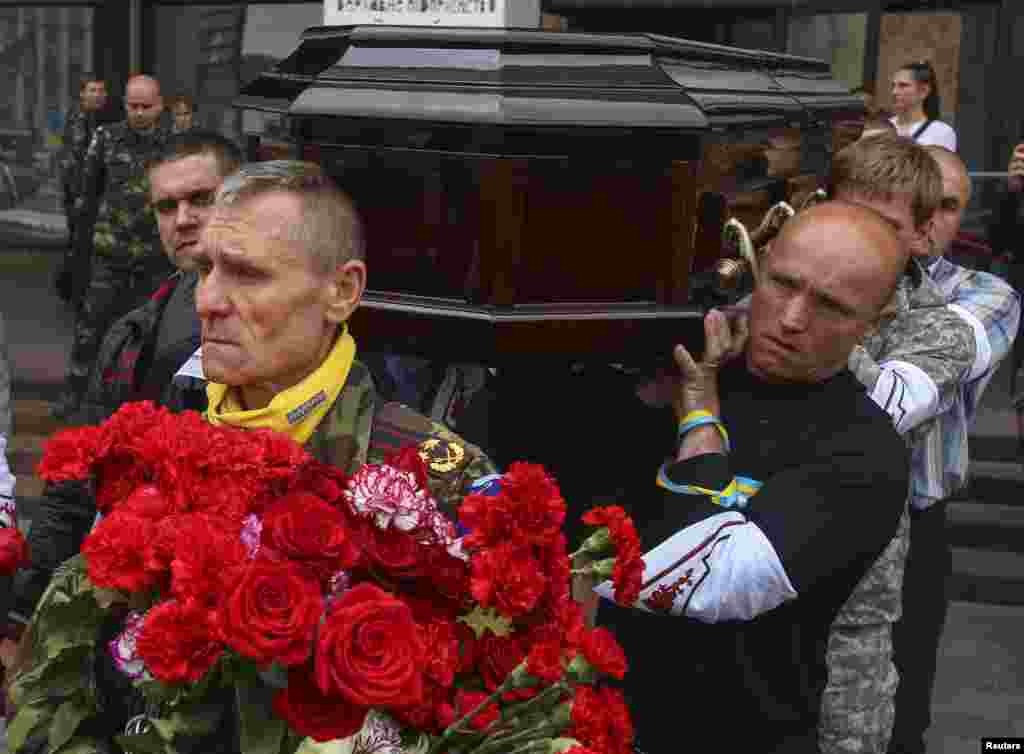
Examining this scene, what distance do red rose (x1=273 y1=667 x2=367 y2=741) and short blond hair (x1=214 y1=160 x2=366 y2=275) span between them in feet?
2.28

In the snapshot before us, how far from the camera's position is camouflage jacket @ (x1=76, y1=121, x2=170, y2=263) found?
790cm

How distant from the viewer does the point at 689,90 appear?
233 cm

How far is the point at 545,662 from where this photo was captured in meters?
1.51

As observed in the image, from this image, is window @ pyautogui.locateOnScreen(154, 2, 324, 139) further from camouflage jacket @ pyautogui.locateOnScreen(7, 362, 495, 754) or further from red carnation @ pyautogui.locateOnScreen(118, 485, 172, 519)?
red carnation @ pyautogui.locateOnScreen(118, 485, 172, 519)

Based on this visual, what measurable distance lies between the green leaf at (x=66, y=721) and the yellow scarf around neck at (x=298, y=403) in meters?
0.43

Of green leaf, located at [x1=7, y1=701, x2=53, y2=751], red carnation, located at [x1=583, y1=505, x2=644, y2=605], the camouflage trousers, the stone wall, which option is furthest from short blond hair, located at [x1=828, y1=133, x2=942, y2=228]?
the stone wall

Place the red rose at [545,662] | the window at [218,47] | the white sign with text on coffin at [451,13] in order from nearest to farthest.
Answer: the red rose at [545,662], the white sign with text on coffin at [451,13], the window at [218,47]

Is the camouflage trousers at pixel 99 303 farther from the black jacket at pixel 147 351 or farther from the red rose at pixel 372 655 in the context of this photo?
the red rose at pixel 372 655

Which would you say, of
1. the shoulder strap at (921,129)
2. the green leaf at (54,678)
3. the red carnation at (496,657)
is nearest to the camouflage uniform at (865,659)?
the red carnation at (496,657)

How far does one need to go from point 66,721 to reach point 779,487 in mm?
1094

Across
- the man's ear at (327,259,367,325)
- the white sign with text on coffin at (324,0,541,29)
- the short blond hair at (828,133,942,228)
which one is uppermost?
the white sign with text on coffin at (324,0,541,29)

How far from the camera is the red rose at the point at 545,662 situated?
4.93 ft

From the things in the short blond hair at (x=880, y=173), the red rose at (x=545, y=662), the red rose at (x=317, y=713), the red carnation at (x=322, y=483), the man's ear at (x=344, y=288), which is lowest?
the red rose at (x=317, y=713)

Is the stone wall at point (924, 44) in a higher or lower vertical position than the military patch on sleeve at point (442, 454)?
higher
